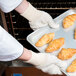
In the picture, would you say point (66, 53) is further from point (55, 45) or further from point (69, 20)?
point (69, 20)

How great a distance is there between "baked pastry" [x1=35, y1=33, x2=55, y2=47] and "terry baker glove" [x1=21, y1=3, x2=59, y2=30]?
0.34 ft

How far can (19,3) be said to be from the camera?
182 centimetres

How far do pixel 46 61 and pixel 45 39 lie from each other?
29 centimetres

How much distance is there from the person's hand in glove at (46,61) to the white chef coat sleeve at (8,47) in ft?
0.45

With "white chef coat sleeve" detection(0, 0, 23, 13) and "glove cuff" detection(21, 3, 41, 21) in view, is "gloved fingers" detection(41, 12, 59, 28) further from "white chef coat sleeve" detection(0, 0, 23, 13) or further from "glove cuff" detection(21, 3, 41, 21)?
"white chef coat sleeve" detection(0, 0, 23, 13)

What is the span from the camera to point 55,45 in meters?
1.89

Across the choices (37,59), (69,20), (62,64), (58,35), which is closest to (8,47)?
(37,59)

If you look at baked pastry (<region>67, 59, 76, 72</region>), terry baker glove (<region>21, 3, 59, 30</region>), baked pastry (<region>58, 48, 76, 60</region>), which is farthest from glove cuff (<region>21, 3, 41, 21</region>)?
baked pastry (<region>67, 59, 76, 72</region>)

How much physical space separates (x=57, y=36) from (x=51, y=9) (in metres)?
0.34

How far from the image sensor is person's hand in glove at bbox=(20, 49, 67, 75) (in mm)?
1645

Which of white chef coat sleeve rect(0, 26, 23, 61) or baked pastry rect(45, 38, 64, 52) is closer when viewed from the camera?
white chef coat sleeve rect(0, 26, 23, 61)

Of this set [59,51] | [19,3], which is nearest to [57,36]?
[59,51]

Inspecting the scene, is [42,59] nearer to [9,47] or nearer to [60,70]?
[60,70]

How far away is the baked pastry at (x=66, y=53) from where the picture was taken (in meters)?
1.81
